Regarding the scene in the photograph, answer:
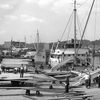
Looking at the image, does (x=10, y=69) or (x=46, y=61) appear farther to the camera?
(x=46, y=61)

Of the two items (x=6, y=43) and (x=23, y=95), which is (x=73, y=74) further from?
(x=6, y=43)

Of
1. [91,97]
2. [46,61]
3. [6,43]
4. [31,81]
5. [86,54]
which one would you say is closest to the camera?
[91,97]

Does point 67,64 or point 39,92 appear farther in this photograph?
point 67,64

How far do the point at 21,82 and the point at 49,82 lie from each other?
2.89 meters

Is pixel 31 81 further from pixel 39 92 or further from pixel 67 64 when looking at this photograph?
pixel 67 64

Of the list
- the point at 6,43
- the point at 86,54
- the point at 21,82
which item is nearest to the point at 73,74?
the point at 21,82

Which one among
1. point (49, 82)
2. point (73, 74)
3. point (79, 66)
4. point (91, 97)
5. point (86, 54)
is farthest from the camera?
Result: point (86, 54)

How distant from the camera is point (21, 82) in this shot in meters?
26.1

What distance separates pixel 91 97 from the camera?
60.3ft

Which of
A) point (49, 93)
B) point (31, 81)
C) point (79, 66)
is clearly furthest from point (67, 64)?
point (49, 93)

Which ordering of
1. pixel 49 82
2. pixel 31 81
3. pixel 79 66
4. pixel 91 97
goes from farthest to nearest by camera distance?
pixel 79 66 → pixel 49 82 → pixel 31 81 → pixel 91 97

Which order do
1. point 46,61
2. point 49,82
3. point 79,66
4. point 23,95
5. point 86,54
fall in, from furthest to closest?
point 46,61, point 86,54, point 79,66, point 49,82, point 23,95

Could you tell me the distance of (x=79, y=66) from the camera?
129ft

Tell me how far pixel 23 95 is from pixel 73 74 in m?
12.7
